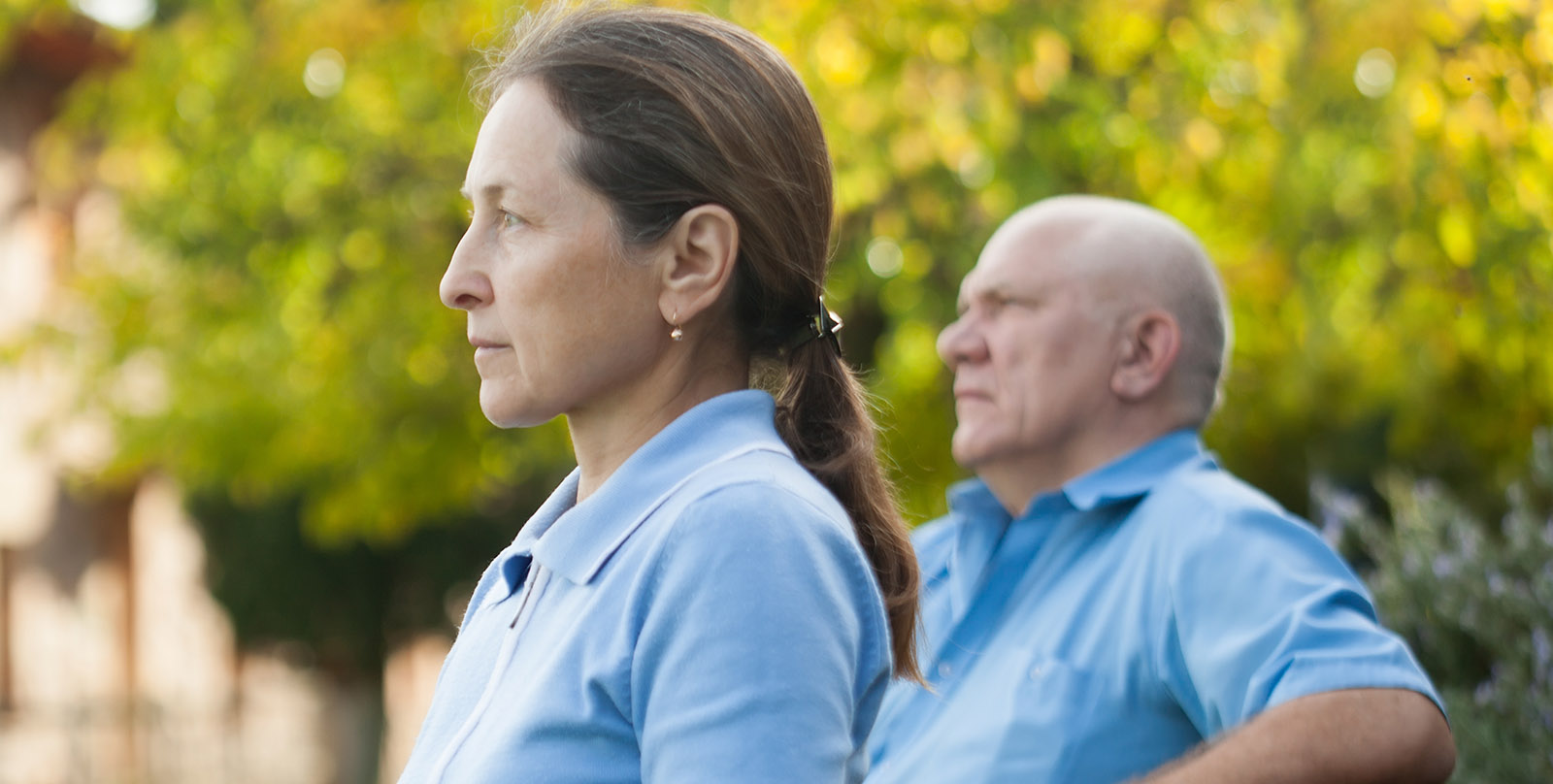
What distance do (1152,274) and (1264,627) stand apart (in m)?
0.93

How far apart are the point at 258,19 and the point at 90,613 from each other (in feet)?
32.9

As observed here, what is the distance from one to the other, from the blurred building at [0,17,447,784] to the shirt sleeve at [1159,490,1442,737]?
40.7ft

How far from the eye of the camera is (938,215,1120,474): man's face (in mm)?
2820

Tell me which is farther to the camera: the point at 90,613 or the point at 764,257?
the point at 90,613

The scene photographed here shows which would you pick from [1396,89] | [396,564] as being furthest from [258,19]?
[396,564]

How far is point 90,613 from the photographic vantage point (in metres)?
16.0

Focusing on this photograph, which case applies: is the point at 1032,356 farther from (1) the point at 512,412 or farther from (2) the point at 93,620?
(2) the point at 93,620

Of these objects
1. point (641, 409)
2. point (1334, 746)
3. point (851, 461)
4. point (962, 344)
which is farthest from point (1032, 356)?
point (641, 409)

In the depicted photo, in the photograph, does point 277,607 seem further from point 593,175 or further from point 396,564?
point 593,175

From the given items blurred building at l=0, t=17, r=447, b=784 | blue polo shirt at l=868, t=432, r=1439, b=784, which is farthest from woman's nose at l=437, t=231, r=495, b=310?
blurred building at l=0, t=17, r=447, b=784

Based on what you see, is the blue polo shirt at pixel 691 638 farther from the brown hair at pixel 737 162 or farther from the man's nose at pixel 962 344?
the man's nose at pixel 962 344

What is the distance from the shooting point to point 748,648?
129 centimetres

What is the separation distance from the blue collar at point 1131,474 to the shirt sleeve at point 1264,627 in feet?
0.96

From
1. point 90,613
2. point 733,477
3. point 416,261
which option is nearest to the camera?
point 733,477
